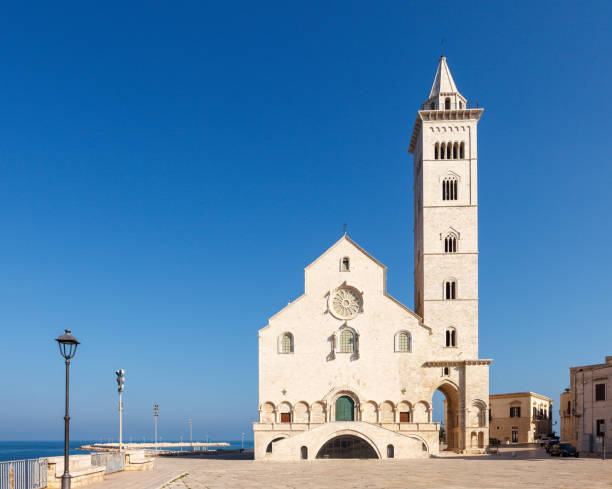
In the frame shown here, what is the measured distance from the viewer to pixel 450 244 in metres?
55.9

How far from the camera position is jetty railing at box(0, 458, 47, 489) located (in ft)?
66.1

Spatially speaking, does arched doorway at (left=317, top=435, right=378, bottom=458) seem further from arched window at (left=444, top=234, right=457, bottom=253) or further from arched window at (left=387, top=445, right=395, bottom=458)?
arched window at (left=444, top=234, right=457, bottom=253)

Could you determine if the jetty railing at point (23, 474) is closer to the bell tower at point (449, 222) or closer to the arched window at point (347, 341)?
the arched window at point (347, 341)

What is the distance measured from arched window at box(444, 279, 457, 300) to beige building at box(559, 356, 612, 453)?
40.2 ft

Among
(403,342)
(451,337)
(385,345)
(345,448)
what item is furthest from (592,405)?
(345,448)

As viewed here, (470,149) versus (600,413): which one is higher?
(470,149)

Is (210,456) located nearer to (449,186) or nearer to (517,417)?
(449,186)

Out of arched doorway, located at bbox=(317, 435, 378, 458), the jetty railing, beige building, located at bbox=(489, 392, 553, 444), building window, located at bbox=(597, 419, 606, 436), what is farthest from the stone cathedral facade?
the jetty railing

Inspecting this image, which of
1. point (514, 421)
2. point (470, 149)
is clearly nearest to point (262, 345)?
point (470, 149)

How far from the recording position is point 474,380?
172 feet

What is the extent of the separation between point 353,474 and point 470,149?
34.8 m

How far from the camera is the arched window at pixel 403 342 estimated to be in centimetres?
5269

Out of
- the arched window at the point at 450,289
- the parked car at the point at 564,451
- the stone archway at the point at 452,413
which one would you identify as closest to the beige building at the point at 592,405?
the parked car at the point at 564,451

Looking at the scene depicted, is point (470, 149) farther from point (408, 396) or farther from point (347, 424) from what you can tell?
point (347, 424)
